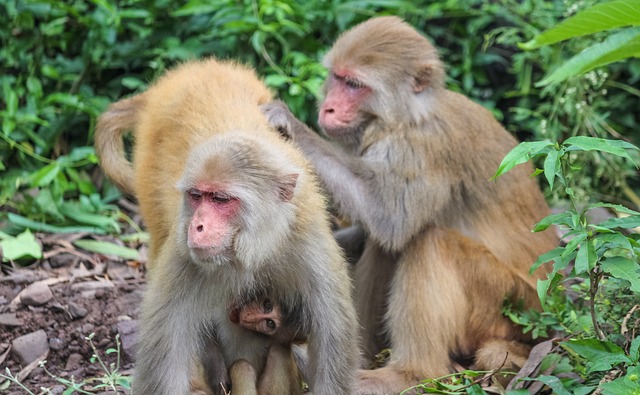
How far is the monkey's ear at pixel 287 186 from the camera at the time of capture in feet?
19.6

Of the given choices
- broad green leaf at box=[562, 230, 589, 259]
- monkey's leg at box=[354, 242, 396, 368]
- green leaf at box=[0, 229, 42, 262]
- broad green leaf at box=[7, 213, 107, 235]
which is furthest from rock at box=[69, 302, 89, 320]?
broad green leaf at box=[562, 230, 589, 259]

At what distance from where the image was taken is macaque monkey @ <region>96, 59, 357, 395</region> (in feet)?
19.0

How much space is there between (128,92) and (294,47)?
1961 millimetres

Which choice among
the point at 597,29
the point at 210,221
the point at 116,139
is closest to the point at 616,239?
the point at 597,29

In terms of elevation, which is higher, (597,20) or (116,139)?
(597,20)

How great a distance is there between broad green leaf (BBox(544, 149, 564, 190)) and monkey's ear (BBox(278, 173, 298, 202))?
153 centimetres

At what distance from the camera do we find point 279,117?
698 centimetres

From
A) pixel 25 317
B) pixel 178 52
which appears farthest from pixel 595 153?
pixel 25 317

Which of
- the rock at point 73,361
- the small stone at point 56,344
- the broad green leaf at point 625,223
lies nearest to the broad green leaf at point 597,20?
the broad green leaf at point 625,223

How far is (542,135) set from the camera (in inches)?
416

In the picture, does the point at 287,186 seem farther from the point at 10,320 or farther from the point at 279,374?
the point at 10,320

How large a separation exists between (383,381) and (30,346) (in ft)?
8.86

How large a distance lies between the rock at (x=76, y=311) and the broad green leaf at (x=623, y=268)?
4.17 m

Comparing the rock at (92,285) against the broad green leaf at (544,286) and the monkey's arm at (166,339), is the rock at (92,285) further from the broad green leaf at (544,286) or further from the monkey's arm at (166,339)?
the broad green leaf at (544,286)
